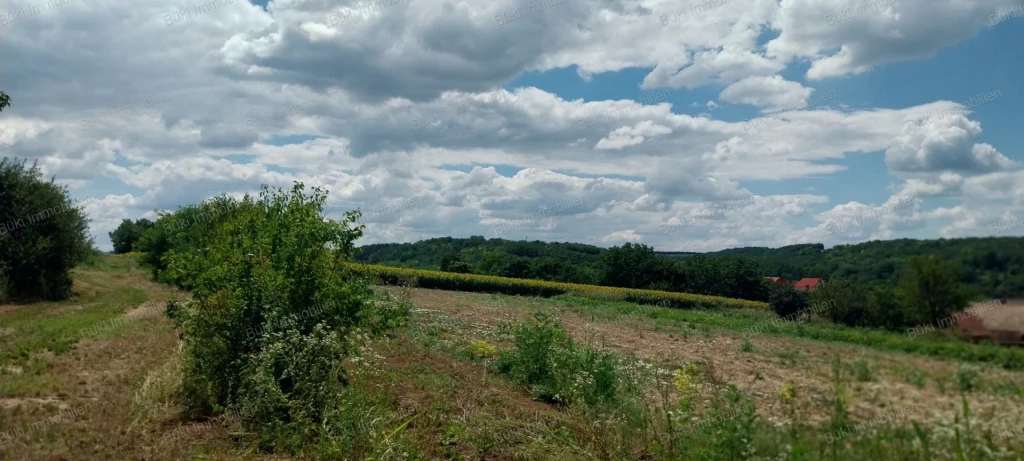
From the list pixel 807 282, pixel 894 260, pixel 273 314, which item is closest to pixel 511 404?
pixel 273 314

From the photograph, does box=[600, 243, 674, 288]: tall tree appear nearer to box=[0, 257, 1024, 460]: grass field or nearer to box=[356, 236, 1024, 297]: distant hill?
box=[0, 257, 1024, 460]: grass field

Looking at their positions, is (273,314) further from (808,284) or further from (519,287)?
(519,287)

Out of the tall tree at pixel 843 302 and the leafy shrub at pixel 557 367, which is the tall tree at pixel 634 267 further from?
the tall tree at pixel 843 302

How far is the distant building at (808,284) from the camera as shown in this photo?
4352 mm

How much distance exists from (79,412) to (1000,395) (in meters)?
8.49

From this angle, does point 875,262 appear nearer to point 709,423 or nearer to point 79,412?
point 709,423

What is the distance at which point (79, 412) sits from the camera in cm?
775

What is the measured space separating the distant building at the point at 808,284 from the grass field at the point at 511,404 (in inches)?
13.9

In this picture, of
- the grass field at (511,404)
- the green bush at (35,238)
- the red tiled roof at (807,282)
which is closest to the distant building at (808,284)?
the red tiled roof at (807,282)

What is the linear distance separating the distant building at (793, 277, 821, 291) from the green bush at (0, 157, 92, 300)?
27576mm

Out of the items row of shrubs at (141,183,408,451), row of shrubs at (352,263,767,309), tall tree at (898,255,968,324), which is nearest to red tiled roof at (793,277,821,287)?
tall tree at (898,255,968,324)

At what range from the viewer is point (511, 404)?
8477 mm

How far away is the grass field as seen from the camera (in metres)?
3.67

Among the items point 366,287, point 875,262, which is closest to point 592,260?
point 366,287
